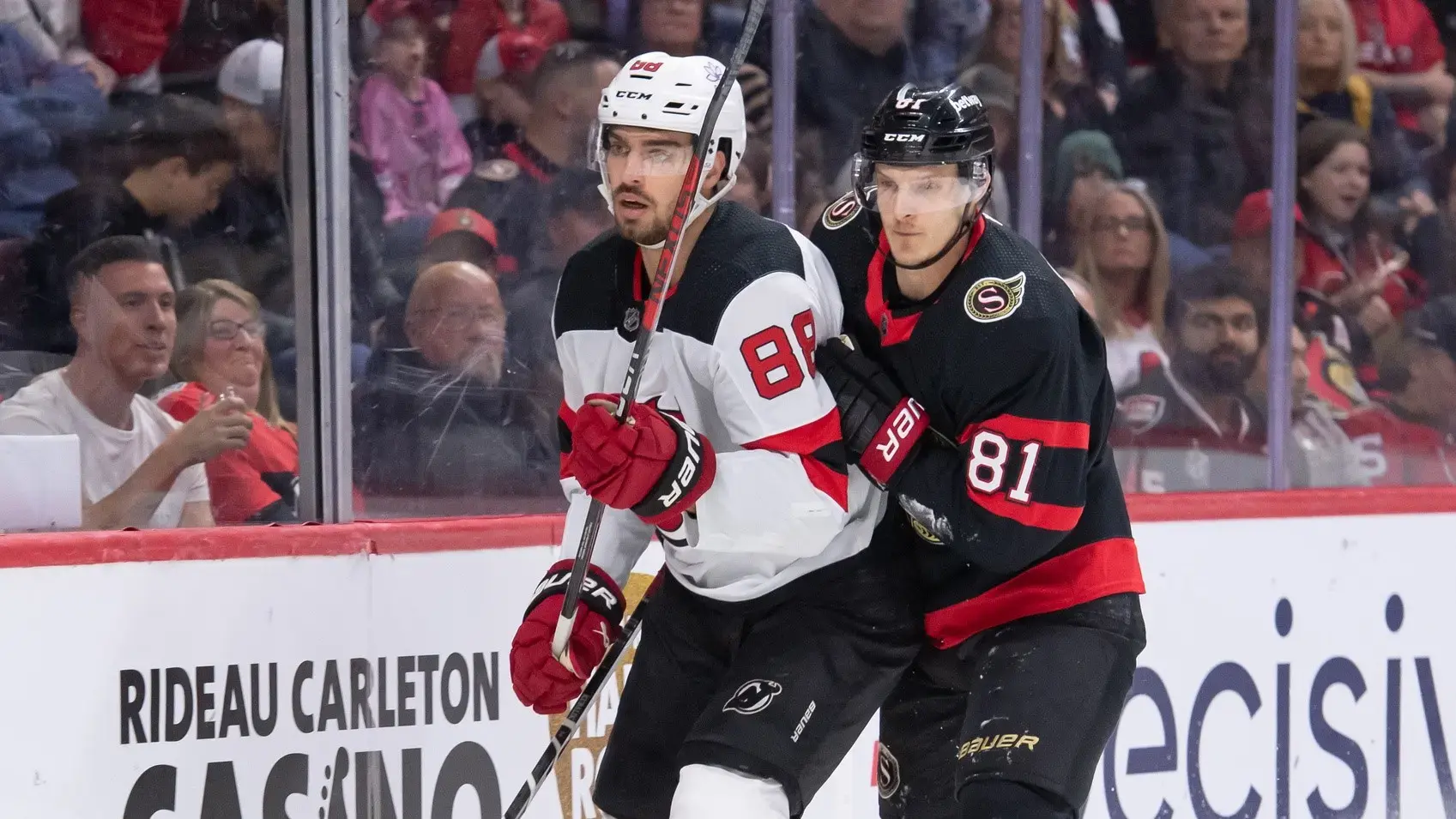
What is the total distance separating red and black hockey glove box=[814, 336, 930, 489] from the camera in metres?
2.43

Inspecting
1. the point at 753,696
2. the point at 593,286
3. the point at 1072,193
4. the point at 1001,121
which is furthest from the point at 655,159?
the point at 1072,193

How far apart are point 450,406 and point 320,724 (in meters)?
0.64

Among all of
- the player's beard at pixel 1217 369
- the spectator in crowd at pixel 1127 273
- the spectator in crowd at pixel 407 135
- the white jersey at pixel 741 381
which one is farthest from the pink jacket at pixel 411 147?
the player's beard at pixel 1217 369

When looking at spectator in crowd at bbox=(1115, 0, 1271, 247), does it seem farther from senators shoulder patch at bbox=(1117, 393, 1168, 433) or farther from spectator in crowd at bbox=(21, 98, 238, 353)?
spectator in crowd at bbox=(21, 98, 238, 353)

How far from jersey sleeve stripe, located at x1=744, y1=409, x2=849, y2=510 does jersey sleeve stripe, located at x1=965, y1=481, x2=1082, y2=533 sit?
171mm

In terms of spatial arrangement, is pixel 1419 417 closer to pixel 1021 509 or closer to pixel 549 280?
pixel 549 280

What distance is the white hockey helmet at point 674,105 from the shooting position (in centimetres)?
247

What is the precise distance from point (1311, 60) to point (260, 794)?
297 centimetres

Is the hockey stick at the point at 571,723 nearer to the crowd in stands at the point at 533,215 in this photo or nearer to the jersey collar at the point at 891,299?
the jersey collar at the point at 891,299

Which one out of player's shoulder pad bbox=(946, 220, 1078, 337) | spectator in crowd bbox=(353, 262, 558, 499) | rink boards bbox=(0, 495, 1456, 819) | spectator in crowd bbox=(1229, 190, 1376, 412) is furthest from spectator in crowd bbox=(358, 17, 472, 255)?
spectator in crowd bbox=(1229, 190, 1376, 412)

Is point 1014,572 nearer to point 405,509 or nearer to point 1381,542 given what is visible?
point 405,509

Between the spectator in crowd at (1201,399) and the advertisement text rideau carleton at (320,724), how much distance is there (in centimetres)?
170

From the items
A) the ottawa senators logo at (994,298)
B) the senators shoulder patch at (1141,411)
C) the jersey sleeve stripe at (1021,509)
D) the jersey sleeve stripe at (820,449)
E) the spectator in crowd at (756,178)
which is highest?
the ottawa senators logo at (994,298)

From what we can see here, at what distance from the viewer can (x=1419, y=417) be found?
4609 mm
